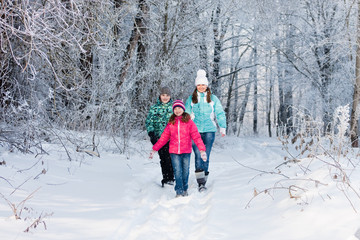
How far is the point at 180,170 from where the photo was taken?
5.62 meters

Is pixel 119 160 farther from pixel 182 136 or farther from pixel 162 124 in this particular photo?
pixel 182 136

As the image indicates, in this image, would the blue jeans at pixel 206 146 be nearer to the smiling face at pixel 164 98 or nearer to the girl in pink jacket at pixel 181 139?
the girl in pink jacket at pixel 181 139

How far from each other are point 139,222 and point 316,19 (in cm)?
1592

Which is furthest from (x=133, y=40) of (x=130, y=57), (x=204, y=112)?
(x=204, y=112)

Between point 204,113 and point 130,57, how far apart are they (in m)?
4.55

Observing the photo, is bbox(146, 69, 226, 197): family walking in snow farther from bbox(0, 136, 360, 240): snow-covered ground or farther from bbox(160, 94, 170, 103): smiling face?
bbox(0, 136, 360, 240): snow-covered ground

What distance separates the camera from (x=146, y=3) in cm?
1122

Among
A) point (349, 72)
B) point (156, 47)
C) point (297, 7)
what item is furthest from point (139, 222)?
point (297, 7)

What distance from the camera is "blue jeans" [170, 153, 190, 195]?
217 inches

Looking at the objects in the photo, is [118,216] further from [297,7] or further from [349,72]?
[297,7]

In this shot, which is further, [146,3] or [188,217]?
[146,3]

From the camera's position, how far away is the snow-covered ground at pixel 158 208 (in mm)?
3236

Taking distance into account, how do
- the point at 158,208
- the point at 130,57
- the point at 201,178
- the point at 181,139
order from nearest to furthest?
the point at 158,208, the point at 181,139, the point at 201,178, the point at 130,57

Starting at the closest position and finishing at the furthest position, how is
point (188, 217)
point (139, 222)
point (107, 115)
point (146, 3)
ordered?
point (139, 222) < point (188, 217) < point (107, 115) < point (146, 3)
